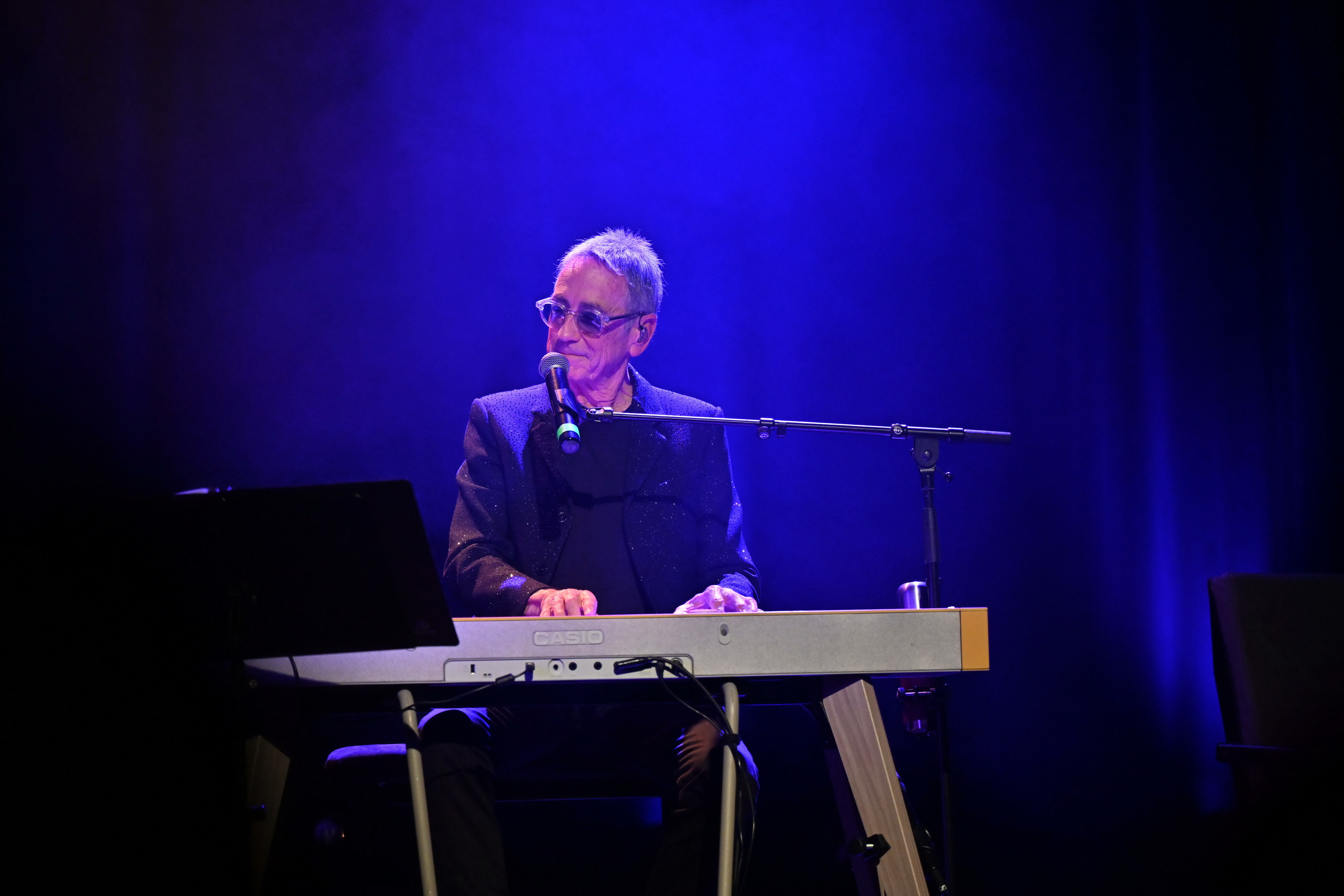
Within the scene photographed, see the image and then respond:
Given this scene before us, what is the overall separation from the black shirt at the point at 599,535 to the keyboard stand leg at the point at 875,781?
2.71 ft

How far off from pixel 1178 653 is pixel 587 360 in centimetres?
211

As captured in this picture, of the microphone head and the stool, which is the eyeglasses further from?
the stool

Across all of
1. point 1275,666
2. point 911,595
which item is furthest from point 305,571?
point 1275,666

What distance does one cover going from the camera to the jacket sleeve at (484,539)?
2271mm

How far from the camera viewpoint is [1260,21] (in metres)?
3.33

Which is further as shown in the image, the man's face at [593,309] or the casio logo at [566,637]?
the man's face at [593,309]

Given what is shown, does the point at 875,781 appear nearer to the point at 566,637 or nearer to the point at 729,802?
the point at 729,802

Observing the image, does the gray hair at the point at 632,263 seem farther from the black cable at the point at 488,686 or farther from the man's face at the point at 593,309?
the black cable at the point at 488,686

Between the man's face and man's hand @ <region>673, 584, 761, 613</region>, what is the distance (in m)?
0.79

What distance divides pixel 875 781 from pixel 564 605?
27.1 inches

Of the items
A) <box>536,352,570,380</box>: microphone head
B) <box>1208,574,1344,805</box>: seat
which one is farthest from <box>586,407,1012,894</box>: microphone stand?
<box>1208,574,1344,805</box>: seat

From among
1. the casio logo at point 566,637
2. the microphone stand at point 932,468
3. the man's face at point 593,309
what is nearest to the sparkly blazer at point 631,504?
the man's face at point 593,309

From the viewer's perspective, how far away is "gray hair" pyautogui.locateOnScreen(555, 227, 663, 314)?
2727 mm

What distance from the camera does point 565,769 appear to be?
7.14ft
